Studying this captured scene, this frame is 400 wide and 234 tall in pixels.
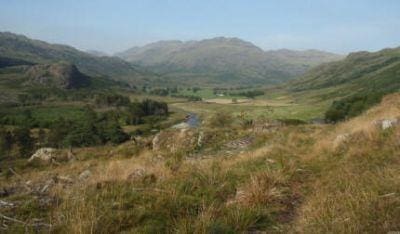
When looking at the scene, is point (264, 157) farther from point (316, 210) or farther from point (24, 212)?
point (24, 212)

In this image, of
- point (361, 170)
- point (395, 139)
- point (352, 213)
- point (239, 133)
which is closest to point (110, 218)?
point (352, 213)

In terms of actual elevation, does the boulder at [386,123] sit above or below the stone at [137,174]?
above

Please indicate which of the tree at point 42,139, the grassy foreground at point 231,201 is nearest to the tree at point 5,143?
the tree at point 42,139

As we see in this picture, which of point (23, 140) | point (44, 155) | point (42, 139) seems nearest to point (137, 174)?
point (44, 155)

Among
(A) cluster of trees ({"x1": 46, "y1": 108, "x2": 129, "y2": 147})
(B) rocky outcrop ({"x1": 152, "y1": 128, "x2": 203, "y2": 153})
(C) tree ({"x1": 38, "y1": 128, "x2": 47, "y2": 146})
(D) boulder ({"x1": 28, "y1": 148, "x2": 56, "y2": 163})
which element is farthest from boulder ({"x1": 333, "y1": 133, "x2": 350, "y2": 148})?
(C) tree ({"x1": 38, "y1": 128, "x2": 47, "y2": 146})

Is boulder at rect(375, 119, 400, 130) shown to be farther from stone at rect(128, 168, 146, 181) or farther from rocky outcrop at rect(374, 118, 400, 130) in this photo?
stone at rect(128, 168, 146, 181)

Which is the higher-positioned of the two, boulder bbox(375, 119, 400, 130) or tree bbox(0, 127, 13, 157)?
boulder bbox(375, 119, 400, 130)

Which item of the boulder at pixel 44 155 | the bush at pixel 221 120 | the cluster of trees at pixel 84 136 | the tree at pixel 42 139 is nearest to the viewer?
the boulder at pixel 44 155

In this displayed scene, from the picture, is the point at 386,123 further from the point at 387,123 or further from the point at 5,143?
the point at 5,143

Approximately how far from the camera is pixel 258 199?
28.8 ft

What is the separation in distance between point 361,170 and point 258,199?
130 inches

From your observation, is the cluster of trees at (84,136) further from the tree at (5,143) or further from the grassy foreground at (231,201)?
the grassy foreground at (231,201)

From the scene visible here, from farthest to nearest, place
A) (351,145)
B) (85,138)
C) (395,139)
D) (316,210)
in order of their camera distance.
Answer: (85,138), (351,145), (395,139), (316,210)

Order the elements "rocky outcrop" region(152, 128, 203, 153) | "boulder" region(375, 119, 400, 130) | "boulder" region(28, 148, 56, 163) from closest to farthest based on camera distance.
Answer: "boulder" region(375, 119, 400, 130)
"rocky outcrop" region(152, 128, 203, 153)
"boulder" region(28, 148, 56, 163)
